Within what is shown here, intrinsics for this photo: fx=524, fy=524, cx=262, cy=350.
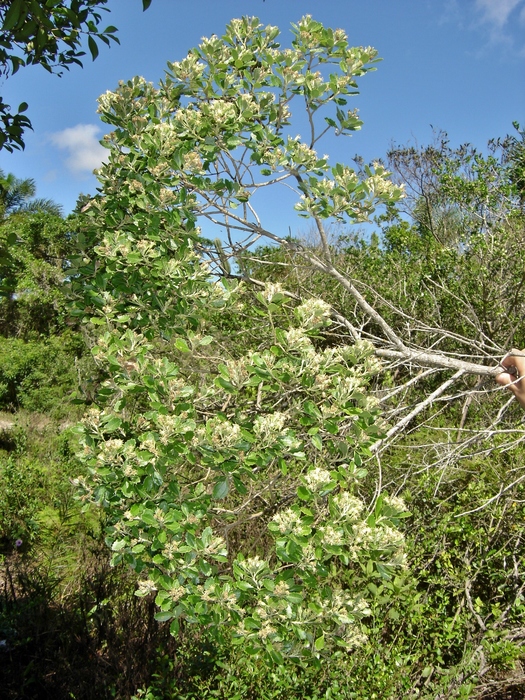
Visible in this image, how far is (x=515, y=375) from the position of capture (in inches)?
108

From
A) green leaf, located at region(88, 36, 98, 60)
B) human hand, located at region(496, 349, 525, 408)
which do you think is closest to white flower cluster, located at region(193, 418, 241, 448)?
human hand, located at region(496, 349, 525, 408)

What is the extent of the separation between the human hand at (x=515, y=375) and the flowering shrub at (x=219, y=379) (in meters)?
0.64

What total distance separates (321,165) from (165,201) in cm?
76

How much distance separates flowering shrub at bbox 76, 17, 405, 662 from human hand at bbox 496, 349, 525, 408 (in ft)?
2.09

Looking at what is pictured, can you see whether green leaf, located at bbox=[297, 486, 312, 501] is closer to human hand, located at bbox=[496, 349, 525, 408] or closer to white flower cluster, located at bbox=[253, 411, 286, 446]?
white flower cluster, located at bbox=[253, 411, 286, 446]

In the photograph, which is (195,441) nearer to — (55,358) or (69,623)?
(69,623)

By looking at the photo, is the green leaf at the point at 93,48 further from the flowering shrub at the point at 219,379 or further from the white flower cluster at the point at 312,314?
the white flower cluster at the point at 312,314

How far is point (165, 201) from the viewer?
2.07 m

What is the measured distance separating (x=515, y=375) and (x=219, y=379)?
69.8 inches

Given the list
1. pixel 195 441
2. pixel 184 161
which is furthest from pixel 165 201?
pixel 195 441

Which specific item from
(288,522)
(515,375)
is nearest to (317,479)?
(288,522)

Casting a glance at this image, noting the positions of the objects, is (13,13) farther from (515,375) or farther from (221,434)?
(515,375)

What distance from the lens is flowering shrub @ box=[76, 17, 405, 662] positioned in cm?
162

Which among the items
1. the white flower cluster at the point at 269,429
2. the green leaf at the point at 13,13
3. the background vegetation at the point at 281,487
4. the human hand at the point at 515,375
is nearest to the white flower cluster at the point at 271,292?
the background vegetation at the point at 281,487
